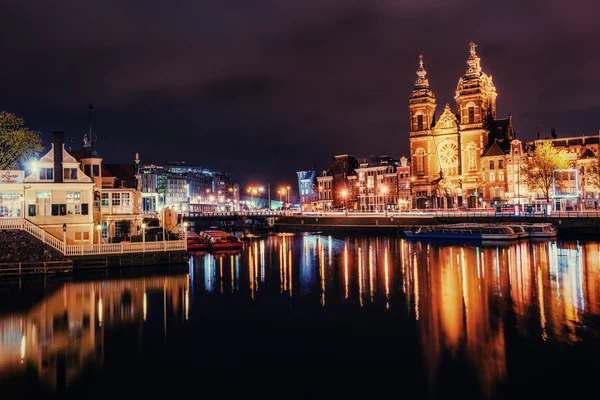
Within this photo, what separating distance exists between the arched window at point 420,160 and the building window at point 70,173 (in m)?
93.9

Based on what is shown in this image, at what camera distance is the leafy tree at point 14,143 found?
2097 inches

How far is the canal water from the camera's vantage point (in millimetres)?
18828

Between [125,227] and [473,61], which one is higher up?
[473,61]

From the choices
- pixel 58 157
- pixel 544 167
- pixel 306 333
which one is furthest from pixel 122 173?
pixel 544 167

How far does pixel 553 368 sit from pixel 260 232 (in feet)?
316

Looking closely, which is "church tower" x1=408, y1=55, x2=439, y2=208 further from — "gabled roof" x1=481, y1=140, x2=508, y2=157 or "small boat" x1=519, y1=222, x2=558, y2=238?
"small boat" x1=519, y1=222, x2=558, y2=238

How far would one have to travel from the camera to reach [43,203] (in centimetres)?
4700

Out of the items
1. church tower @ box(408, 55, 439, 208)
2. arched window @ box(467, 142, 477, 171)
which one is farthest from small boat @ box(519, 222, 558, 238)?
church tower @ box(408, 55, 439, 208)

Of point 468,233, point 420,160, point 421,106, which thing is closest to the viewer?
point 468,233

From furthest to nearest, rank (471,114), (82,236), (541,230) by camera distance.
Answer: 1. (471,114)
2. (541,230)
3. (82,236)

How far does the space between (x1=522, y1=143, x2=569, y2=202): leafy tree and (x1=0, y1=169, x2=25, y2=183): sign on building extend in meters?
91.9

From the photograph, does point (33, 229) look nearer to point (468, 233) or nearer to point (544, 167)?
point (468, 233)

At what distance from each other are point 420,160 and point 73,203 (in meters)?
95.8

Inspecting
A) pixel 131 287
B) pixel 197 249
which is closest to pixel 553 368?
pixel 131 287
